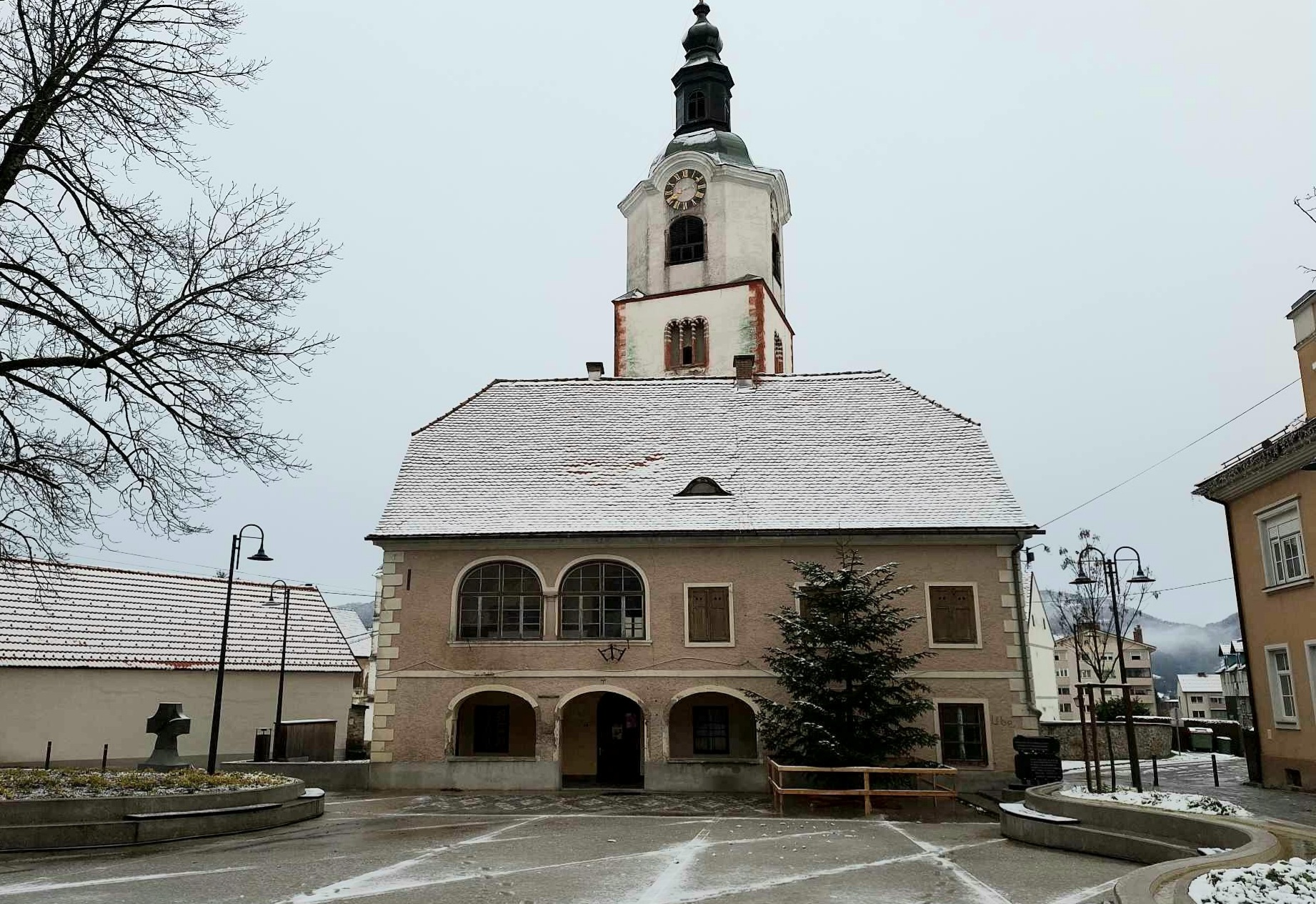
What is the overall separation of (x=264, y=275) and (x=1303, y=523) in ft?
61.1

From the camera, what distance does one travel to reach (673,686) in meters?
21.8

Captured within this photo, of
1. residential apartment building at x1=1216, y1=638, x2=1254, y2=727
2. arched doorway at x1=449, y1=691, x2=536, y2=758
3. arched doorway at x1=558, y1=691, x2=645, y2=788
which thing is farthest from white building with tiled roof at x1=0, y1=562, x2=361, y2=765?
residential apartment building at x1=1216, y1=638, x2=1254, y2=727

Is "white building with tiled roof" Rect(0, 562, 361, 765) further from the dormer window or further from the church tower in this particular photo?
the church tower

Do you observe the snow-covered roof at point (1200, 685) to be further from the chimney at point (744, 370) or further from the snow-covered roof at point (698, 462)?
the chimney at point (744, 370)

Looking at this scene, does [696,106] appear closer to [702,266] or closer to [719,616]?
[702,266]

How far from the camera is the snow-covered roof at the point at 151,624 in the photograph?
2633 centimetres

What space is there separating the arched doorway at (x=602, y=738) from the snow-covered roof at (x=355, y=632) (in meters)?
42.0

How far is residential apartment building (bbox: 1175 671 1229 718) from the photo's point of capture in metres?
105

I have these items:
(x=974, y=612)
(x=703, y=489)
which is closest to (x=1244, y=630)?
(x=974, y=612)

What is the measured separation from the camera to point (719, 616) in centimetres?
2220

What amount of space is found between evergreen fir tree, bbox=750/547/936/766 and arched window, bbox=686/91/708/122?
1055 inches

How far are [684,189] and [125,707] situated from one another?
25.9m

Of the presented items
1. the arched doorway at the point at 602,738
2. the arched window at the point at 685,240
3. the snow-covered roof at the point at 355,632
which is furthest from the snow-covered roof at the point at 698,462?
the snow-covered roof at the point at 355,632

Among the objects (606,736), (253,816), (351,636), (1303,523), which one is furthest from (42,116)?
(351,636)
